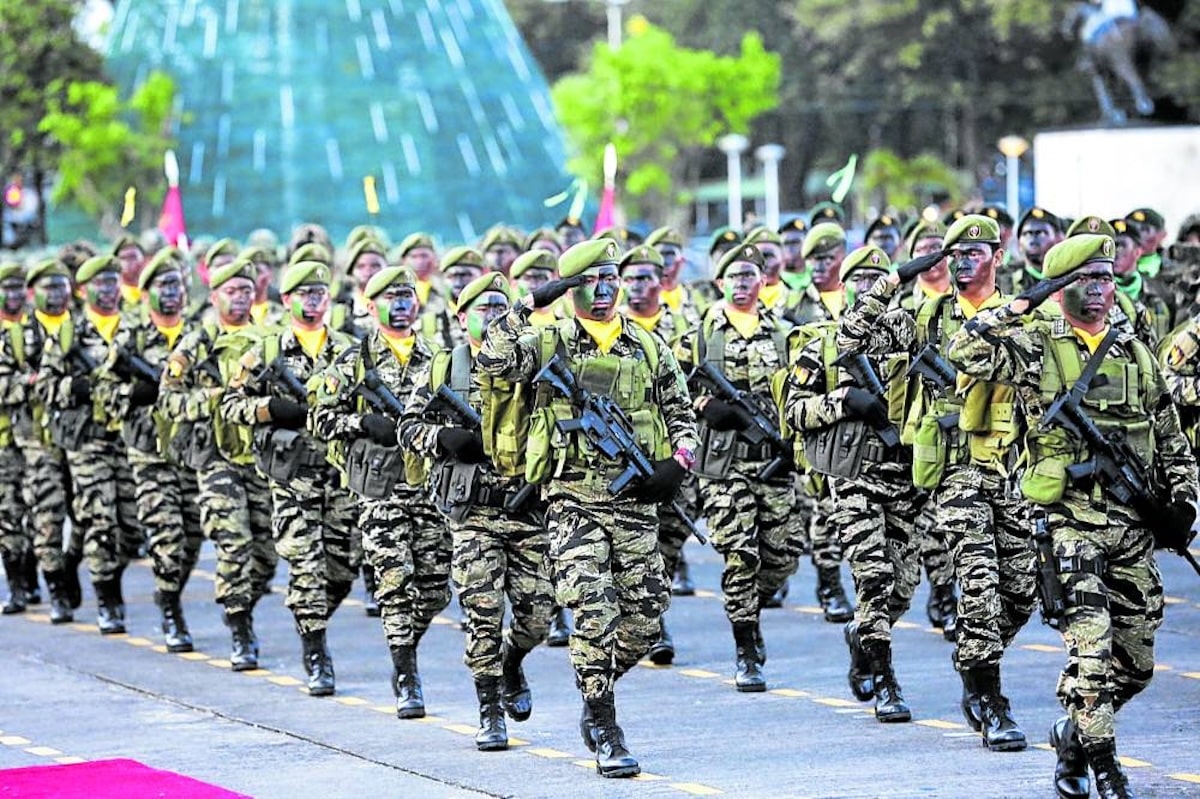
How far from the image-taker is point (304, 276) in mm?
13148

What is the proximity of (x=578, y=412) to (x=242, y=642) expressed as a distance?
4019 mm

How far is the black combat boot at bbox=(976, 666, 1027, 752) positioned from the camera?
10.7 m

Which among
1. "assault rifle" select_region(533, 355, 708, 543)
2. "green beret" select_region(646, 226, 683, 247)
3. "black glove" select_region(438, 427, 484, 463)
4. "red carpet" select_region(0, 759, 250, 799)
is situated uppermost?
"green beret" select_region(646, 226, 683, 247)

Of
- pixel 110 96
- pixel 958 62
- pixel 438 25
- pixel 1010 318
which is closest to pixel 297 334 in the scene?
pixel 1010 318

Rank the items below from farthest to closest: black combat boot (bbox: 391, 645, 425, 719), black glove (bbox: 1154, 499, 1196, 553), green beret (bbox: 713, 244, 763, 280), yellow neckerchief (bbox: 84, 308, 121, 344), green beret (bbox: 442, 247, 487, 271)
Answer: yellow neckerchief (bbox: 84, 308, 121, 344) < green beret (bbox: 442, 247, 487, 271) < green beret (bbox: 713, 244, 763, 280) < black combat boot (bbox: 391, 645, 425, 719) < black glove (bbox: 1154, 499, 1196, 553)

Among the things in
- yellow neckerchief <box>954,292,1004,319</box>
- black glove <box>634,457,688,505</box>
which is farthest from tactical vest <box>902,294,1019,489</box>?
black glove <box>634,457,688,505</box>

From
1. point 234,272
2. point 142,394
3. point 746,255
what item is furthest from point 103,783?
point 142,394

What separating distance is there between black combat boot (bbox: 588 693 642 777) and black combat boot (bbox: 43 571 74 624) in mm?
6486

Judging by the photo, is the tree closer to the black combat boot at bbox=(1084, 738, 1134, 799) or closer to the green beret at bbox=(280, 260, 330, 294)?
the green beret at bbox=(280, 260, 330, 294)

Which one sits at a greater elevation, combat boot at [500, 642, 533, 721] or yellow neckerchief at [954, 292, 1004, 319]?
yellow neckerchief at [954, 292, 1004, 319]

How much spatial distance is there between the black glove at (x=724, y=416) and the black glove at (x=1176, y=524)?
3.83m

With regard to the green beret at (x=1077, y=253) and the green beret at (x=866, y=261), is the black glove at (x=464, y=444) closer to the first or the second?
the green beret at (x=866, y=261)

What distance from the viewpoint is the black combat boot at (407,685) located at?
1214 cm

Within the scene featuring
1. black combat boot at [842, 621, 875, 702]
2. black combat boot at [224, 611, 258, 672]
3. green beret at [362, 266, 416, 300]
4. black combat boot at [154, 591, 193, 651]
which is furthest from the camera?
black combat boot at [154, 591, 193, 651]
